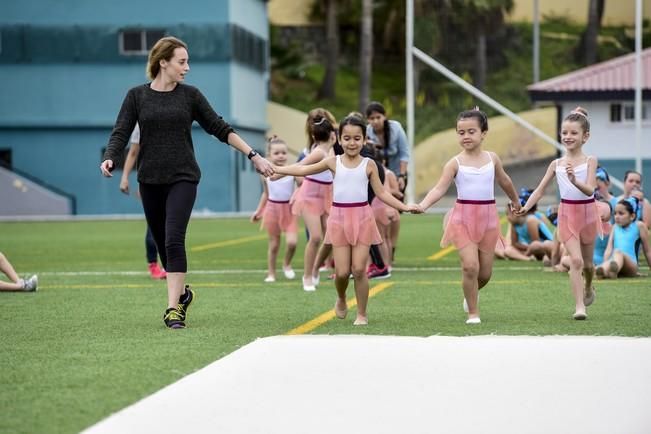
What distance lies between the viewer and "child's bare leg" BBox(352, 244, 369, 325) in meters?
10.6

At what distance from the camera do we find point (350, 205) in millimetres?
10984

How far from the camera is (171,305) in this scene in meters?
10.4

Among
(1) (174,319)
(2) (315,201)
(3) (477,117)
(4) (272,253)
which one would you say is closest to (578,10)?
(4) (272,253)

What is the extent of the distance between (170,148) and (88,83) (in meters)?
37.4

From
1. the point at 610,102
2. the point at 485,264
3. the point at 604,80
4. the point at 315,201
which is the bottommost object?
the point at 485,264

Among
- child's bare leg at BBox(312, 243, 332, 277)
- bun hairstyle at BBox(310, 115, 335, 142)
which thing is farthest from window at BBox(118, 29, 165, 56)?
bun hairstyle at BBox(310, 115, 335, 142)

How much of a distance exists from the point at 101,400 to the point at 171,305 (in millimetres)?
3370

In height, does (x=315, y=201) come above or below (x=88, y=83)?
below

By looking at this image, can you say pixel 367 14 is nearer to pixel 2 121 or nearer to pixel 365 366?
pixel 2 121

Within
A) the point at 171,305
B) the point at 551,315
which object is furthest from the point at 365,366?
the point at 551,315

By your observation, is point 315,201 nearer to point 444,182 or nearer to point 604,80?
point 444,182

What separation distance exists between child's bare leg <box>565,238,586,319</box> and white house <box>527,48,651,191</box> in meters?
32.6

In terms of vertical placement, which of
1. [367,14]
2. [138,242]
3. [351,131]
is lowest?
[138,242]

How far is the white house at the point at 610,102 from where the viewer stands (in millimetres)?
43469
